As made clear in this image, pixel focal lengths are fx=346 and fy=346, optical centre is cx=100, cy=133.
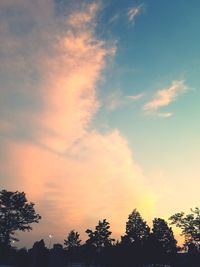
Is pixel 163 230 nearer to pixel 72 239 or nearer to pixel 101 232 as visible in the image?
pixel 101 232

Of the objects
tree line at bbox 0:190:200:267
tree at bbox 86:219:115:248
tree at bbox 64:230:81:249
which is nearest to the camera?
tree line at bbox 0:190:200:267

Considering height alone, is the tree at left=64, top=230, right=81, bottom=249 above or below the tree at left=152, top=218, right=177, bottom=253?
above

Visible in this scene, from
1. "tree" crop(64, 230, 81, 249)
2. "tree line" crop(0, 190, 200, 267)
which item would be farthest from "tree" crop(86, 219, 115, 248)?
"tree" crop(64, 230, 81, 249)

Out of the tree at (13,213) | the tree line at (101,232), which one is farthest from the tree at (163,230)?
the tree at (13,213)

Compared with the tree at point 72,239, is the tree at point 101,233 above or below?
below

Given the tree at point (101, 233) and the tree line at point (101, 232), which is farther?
the tree at point (101, 233)

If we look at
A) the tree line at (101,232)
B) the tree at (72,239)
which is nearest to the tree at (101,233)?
the tree line at (101,232)

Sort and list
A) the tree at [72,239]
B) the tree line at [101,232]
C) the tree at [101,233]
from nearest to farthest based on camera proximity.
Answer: the tree line at [101,232], the tree at [101,233], the tree at [72,239]

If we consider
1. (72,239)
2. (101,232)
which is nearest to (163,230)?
(101,232)

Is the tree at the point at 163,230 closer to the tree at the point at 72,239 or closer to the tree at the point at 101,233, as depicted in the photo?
the tree at the point at 101,233

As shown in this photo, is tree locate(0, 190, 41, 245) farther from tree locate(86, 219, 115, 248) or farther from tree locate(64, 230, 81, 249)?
tree locate(64, 230, 81, 249)

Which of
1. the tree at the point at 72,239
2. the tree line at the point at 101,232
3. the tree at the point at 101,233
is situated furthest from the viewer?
the tree at the point at 72,239

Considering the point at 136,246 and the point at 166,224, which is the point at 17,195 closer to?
the point at 166,224

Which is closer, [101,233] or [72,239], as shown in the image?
[101,233]
